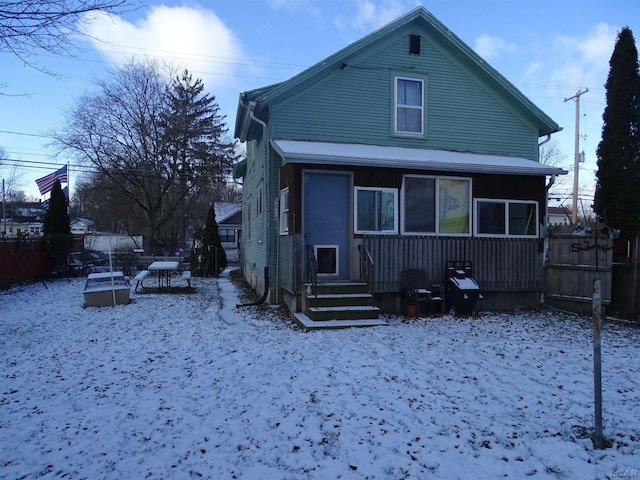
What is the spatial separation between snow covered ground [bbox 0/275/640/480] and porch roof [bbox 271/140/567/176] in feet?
11.5

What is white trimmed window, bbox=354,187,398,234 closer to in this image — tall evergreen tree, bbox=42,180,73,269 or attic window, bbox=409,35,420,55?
attic window, bbox=409,35,420,55

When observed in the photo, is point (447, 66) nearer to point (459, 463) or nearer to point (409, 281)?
point (409, 281)

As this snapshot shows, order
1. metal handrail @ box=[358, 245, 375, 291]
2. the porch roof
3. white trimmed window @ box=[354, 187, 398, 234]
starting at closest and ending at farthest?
the porch roof, metal handrail @ box=[358, 245, 375, 291], white trimmed window @ box=[354, 187, 398, 234]

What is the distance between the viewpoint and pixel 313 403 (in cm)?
467

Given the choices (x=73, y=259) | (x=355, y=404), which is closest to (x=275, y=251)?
(x=355, y=404)

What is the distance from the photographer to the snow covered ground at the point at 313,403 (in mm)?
3533

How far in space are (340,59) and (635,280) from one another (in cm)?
846

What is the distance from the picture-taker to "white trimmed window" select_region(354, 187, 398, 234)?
31.9 ft

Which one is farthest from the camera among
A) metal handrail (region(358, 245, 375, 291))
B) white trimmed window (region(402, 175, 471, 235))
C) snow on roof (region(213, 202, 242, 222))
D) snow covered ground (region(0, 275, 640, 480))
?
snow on roof (region(213, 202, 242, 222))

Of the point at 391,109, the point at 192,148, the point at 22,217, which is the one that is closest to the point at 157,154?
the point at 192,148

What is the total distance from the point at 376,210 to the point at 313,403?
231 inches

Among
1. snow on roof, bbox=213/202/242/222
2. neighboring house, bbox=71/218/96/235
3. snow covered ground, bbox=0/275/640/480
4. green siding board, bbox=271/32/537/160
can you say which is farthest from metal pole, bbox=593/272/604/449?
neighboring house, bbox=71/218/96/235

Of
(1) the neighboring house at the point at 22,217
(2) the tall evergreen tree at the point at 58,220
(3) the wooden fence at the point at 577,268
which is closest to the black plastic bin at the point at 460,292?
(3) the wooden fence at the point at 577,268

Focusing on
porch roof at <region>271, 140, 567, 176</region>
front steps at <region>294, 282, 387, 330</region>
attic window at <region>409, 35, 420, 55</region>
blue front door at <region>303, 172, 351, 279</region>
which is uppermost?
attic window at <region>409, 35, 420, 55</region>
